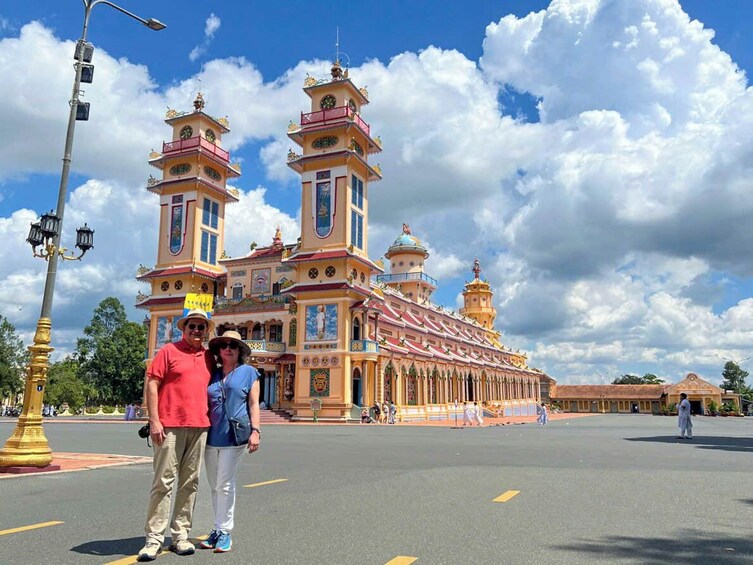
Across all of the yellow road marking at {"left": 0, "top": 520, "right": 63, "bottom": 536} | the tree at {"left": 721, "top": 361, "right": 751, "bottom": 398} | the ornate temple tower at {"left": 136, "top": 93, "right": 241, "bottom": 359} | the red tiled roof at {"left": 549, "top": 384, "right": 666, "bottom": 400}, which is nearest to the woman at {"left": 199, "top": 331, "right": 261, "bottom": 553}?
the yellow road marking at {"left": 0, "top": 520, "right": 63, "bottom": 536}

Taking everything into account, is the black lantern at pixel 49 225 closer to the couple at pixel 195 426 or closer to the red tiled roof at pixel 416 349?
the couple at pixel 195 426

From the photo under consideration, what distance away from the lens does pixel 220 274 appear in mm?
49906

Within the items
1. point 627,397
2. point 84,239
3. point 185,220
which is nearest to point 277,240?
point 185,220

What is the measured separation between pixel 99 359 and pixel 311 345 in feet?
112

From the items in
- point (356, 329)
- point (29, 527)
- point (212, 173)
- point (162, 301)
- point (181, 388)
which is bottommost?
point (29, 527)

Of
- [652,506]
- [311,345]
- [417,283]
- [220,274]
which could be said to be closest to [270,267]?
[220,274]

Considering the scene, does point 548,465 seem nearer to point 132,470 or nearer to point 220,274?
point 132,470

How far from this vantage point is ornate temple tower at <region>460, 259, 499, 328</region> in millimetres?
88188

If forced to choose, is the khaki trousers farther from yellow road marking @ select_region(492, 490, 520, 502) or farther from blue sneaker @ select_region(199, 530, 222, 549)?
yellow road marking @ select_region(492, 490, 520, 502)

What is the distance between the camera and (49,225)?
12.1 metres

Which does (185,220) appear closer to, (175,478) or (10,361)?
(10,361)

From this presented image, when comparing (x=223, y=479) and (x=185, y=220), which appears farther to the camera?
(x=185, y=220)

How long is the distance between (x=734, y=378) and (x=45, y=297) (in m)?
143

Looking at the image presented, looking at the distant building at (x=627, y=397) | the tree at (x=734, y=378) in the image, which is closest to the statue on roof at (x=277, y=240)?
the distant building at (x=627, y=397)
